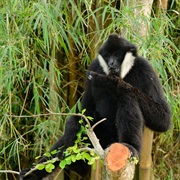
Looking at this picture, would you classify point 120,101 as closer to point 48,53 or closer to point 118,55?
point 118,55

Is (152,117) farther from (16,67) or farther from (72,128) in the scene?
(16,67)

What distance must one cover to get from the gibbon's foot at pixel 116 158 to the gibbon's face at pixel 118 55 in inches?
44.9

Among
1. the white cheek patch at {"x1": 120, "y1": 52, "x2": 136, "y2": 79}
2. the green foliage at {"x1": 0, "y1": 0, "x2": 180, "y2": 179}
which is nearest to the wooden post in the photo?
the green foliage at {"x1": 0, "y1": 0, "x2": 180, "y2": 179}

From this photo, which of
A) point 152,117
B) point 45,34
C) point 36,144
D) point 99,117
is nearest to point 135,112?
point 152,117

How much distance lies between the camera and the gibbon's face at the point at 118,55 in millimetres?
4457

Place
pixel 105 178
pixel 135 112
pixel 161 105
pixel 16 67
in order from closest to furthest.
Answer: pixel 105 178 → pixel 135 112 → pixel 161 105 → pixel 16 67

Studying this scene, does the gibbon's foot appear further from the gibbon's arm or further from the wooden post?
the wooden post

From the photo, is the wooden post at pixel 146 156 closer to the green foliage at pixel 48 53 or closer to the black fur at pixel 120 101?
the green foliage at pixel 48 53

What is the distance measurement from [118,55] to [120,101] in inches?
18.6

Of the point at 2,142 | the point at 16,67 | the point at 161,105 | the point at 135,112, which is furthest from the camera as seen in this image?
the point at 2,142

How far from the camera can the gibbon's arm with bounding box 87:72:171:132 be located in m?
4.30

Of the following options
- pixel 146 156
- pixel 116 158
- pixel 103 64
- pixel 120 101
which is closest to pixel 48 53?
pixel 103 64

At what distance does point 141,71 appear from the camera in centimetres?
454

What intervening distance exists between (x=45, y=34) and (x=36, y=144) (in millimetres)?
1367
